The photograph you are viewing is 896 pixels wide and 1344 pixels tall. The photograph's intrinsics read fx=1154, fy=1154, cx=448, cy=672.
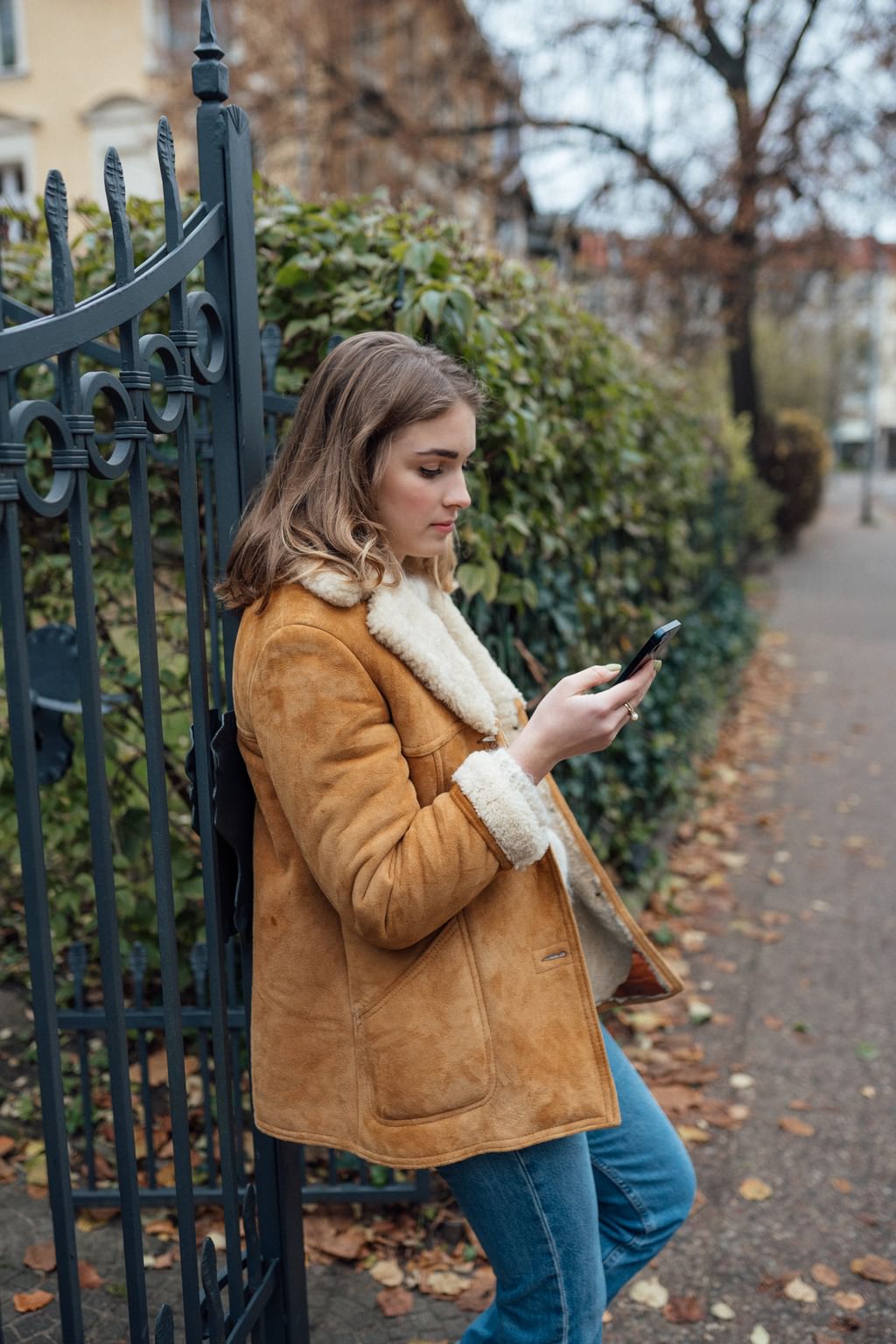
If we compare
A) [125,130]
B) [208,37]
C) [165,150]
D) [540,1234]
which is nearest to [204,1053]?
[540,1234]

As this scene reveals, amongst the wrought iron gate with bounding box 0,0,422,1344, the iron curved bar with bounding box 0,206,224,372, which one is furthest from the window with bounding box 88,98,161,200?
the iron curved bar with bounding box 0,206,224,372

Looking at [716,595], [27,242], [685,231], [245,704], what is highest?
[685,231]

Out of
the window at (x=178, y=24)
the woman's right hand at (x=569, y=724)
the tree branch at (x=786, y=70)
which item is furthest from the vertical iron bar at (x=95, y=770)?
the window at (x=178, y=24)

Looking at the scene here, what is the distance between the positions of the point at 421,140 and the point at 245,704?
1605cm

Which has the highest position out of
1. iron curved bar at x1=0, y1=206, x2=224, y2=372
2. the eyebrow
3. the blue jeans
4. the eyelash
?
iron curved bar at x1=0, y1=206, x2=224, y2=372

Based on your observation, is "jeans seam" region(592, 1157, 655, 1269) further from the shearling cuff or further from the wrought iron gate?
the shearling cuff

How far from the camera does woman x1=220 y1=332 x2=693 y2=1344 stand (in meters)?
1.57

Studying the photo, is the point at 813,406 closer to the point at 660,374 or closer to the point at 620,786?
the point at 660,374

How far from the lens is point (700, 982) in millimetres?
4512

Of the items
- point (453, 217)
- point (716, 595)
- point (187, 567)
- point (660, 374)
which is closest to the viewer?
point (187, 567)

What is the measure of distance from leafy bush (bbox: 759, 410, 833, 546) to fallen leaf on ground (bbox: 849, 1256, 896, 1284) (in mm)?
16925

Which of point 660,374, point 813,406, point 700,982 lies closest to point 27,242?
point 700,982

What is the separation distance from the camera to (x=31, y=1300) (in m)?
2.71

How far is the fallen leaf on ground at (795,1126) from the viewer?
3512mm
